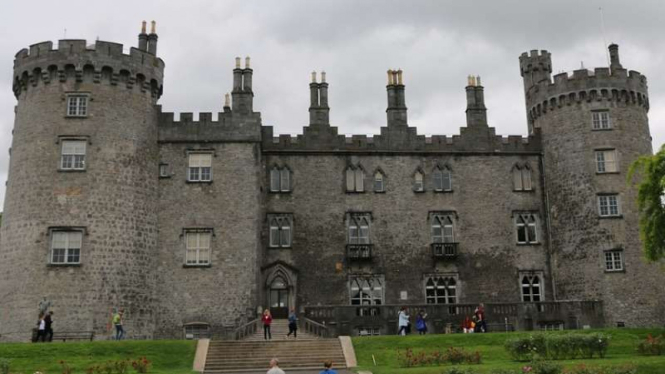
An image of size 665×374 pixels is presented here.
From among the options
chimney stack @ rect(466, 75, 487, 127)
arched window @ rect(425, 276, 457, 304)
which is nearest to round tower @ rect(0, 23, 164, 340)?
arched window @ rect(425, 276, 457, 304)

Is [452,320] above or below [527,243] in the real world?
below

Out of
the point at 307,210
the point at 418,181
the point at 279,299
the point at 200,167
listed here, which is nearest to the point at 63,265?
the point at 200,167

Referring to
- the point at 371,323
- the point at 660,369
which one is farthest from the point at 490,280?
the point at 660,369

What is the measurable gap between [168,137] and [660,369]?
28247 millimetres

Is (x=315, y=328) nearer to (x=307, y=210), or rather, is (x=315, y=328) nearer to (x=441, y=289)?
(x=307, y=210)

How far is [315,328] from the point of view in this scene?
36.7m

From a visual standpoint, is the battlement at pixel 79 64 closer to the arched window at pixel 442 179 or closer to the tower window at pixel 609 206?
the arched window at pixel 442 179

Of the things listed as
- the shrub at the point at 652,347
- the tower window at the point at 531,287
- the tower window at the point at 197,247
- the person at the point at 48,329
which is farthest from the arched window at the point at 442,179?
the person at the point at 48,329

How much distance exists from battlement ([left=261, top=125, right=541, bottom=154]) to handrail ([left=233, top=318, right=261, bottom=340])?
36.1ft

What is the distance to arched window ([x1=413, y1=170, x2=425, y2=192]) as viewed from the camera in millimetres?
44188

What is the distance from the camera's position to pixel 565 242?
141 feet

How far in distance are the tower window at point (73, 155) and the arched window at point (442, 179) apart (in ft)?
67.5

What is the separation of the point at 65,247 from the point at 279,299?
12228 millimetres

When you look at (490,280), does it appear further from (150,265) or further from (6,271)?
(6,271)
